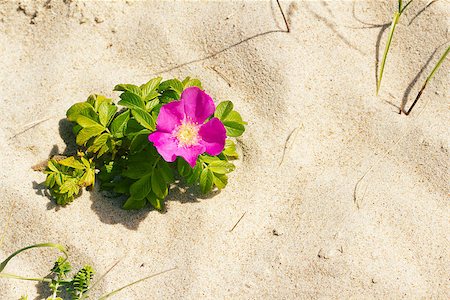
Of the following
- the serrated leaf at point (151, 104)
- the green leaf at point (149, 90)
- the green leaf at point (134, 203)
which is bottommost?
the green leaf at point (134, 203)

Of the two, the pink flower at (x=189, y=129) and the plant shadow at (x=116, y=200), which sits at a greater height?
the pink flower at (x=189, y=129)

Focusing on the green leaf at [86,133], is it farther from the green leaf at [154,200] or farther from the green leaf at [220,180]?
the green leaf at [220,180]

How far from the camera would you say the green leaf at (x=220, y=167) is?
293cm

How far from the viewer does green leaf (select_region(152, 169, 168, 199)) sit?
2893 mm

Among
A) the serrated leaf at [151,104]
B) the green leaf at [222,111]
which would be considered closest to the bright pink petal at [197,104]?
the green leaf at [222,111]

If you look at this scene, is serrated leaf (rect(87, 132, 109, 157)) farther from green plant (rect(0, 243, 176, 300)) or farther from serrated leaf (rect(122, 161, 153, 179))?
green plant (rect(0, 243, 176, 300))

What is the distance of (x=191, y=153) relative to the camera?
2758mm

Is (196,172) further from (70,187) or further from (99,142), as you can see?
(70,187)

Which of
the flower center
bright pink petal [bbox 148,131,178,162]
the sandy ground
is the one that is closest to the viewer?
bright pink petal [bbox 148,131,178,162]

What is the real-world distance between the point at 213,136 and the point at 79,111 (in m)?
0.69

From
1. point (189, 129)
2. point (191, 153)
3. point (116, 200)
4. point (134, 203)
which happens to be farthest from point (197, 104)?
point (116, 200)

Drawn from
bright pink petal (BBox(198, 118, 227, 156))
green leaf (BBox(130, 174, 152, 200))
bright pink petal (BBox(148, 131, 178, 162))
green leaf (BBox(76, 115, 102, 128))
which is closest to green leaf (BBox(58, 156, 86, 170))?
green leaf (BBox(76, 115, 102, 128))

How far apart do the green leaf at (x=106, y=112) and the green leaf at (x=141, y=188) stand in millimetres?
323

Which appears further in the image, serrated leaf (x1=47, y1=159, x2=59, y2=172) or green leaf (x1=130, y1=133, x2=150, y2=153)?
serrated leaf (x1=47, y1=159, x2=59, y2=172)
